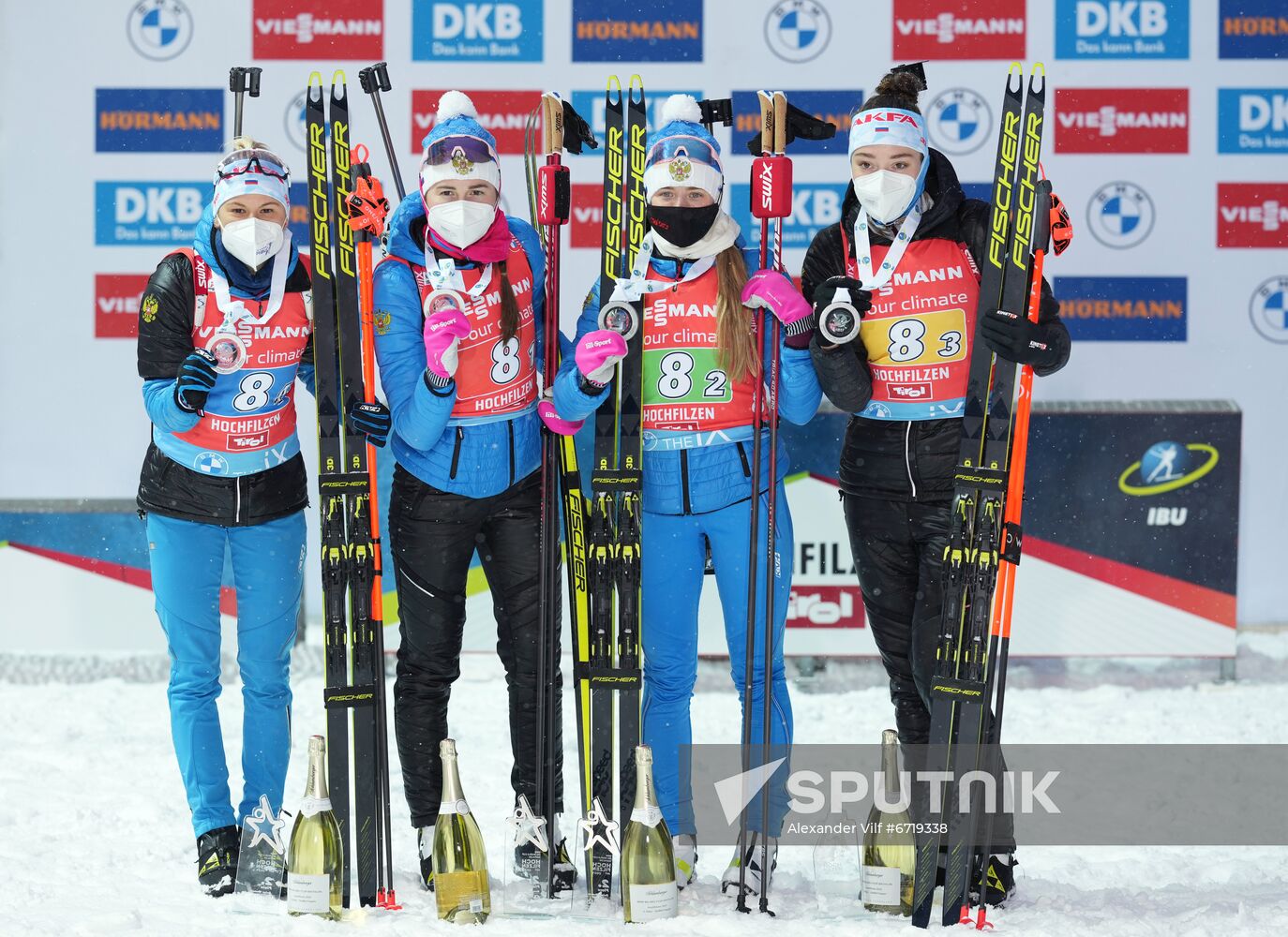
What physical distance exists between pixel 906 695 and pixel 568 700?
2.51 m

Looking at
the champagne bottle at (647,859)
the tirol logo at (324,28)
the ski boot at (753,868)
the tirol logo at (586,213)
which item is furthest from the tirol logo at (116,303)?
the ski boot at (753,868)

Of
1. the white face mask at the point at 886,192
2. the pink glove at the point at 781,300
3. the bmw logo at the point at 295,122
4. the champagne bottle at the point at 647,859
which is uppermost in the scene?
the bmw logo at the point at 295,122

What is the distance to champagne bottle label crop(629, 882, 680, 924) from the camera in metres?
3.01

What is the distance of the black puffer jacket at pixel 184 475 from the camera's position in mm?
3193

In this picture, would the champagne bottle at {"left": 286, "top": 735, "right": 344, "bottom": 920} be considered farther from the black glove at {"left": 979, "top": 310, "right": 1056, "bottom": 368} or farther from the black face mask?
the black glove at {"left": 979, "top": 310, "right": 1056, "bottom": 368}

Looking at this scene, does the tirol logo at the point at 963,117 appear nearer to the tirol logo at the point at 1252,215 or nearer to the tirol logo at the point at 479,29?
the tirol logo at the point at 1252,215

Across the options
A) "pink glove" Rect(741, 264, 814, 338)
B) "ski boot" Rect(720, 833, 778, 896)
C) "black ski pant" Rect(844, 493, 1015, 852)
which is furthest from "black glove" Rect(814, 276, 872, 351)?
"ski boot" Rect(720, 833, 778, 896)

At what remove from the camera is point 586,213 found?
563 centimetres

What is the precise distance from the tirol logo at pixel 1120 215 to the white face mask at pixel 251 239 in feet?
12.1

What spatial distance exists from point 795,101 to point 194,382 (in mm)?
3316

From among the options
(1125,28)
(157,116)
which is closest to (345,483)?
(157,116)

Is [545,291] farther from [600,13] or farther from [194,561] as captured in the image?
[600,13]

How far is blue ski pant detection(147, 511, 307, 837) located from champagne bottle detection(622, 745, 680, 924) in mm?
917

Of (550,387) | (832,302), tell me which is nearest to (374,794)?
(550,387)
